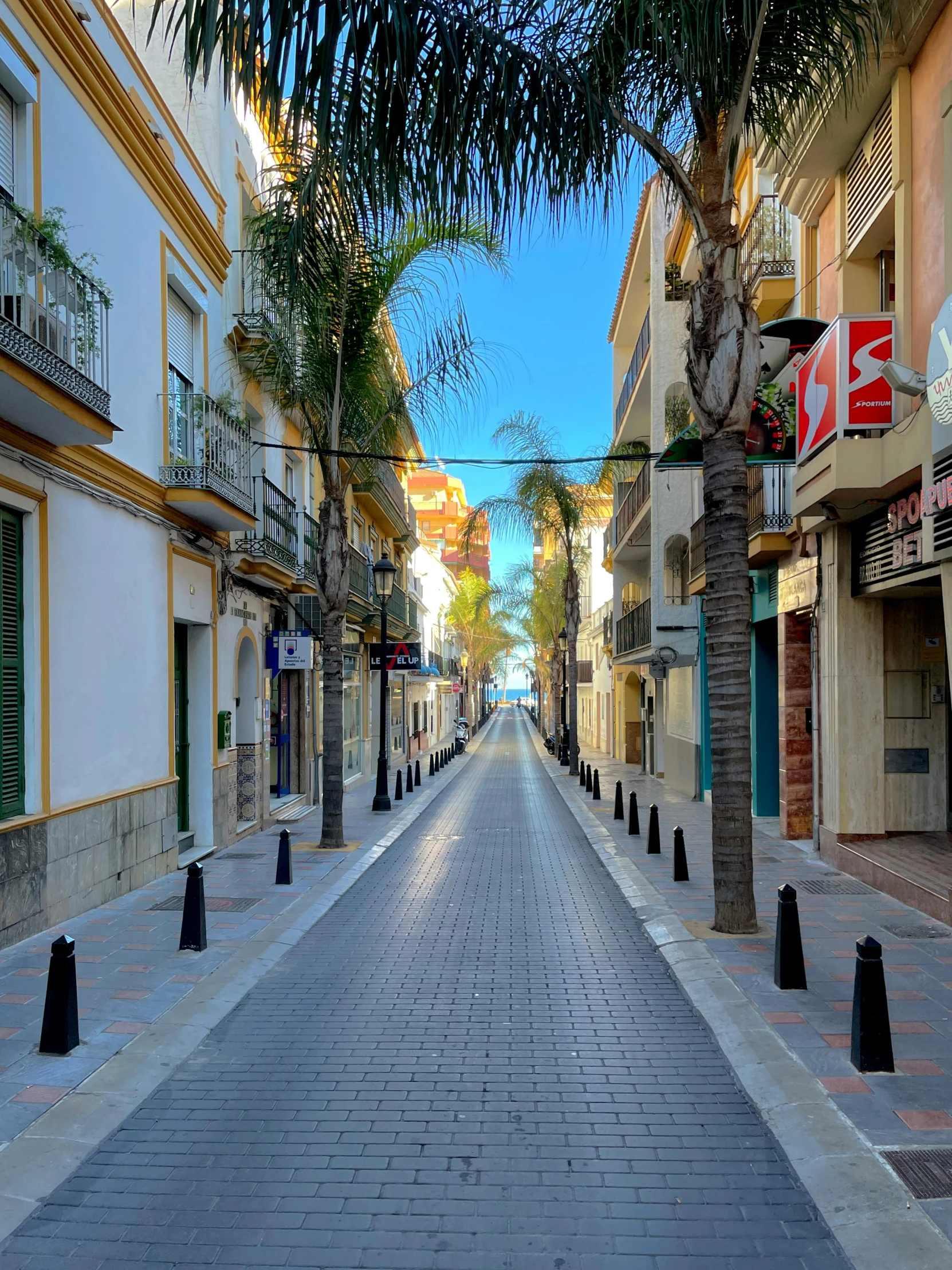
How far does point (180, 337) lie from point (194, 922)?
8.25 metres

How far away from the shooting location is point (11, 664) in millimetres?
8156

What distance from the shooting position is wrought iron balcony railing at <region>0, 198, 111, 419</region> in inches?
284

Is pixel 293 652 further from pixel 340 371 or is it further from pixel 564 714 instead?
pixel 564 714

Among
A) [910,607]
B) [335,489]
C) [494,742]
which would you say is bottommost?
[494,742]

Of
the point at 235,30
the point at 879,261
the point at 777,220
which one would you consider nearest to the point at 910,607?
the point at 879,261

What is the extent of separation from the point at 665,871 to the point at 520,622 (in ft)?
164

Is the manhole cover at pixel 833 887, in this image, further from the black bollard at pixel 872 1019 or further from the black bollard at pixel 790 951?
the black bollard at pixel 872 1019

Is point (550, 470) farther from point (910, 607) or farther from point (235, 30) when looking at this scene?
point (235, 30)

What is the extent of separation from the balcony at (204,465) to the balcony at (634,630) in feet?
46.3

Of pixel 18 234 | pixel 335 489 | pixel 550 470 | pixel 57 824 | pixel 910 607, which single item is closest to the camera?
pixel 18 234

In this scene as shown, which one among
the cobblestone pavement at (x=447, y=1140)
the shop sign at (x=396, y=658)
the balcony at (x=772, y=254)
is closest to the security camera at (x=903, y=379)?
the cobblestone pavement at (x=447, y=1140)

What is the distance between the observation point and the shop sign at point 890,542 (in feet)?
29.3

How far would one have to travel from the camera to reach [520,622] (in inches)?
2405

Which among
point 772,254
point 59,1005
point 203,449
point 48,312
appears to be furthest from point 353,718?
point 59,1005
